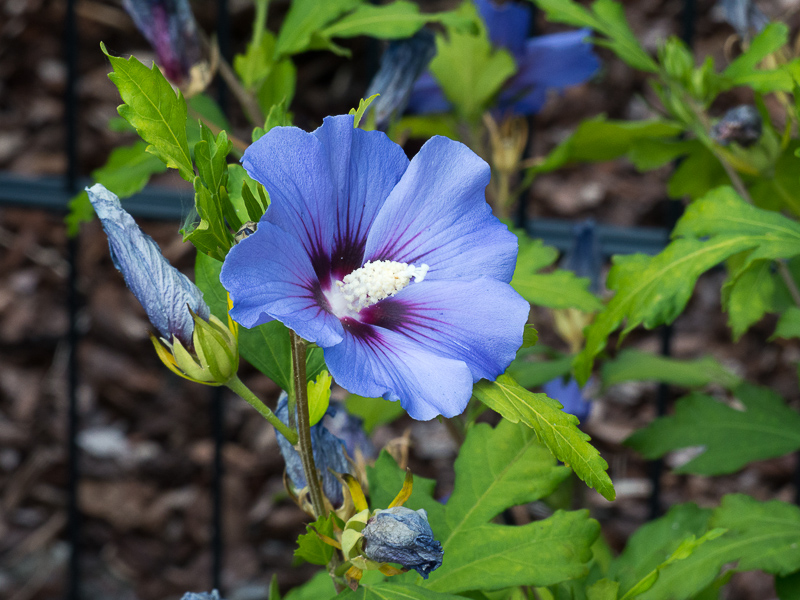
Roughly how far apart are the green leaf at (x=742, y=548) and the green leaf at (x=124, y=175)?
0.55 meters

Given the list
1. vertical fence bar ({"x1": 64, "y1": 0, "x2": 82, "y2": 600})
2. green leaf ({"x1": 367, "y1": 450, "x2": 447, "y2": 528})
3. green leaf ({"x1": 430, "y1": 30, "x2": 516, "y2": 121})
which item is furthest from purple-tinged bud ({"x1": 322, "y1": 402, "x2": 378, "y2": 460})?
vertical fence bar ({"x1": 64, "y1": 0, "x2": 82, "y2": 600})

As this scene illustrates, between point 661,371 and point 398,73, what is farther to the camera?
point 661,371

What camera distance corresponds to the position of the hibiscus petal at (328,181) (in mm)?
429

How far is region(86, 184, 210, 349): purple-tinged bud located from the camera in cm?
47

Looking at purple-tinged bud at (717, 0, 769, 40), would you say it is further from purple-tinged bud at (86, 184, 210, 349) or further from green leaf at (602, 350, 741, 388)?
purple-tinged bud at (86, 184, 210, 349)

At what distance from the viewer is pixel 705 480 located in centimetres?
205

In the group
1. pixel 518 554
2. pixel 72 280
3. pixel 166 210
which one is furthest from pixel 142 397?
pixel 518 554

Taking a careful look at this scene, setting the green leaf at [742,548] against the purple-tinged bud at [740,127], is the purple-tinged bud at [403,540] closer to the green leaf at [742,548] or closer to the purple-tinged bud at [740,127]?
the green leaf at [742,548]

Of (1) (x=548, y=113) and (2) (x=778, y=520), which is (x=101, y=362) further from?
(2) (x=778, y=520)

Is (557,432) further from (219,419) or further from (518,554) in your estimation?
(219,419)

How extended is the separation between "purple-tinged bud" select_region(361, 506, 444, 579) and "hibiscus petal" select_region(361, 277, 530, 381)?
9 cm

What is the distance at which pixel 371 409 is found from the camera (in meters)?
0.87

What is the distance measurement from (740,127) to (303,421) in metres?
0.51

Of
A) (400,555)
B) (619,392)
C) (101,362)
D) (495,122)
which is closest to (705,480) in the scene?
(619,392)
